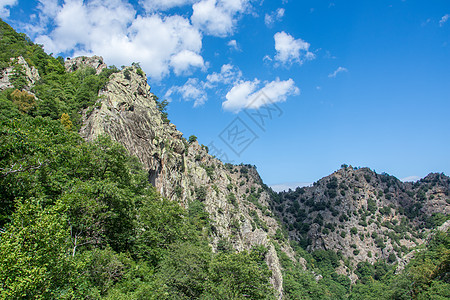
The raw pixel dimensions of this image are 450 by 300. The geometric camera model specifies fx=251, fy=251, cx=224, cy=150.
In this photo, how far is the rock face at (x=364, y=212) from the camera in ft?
362

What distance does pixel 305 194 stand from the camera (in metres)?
146

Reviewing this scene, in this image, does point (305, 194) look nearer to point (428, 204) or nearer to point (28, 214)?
point (428, 204)

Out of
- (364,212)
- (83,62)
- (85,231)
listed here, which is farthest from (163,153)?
(364,212)

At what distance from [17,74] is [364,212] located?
13616 cm

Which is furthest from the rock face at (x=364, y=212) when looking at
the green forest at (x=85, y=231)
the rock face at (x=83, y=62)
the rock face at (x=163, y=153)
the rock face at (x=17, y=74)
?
the rock face at (x=17, y=74)

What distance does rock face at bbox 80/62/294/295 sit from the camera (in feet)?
125

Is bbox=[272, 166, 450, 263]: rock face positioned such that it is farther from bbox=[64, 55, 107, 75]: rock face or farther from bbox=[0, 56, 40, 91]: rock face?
bbox=[0, 56, 40, 91]: rock face

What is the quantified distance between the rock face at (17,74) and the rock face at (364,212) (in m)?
117

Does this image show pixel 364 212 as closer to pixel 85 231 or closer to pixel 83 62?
pixel 83 62

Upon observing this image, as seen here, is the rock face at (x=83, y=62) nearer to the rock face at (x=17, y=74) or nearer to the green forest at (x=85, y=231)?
the rock face at (x=17, y=74)

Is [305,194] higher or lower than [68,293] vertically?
higher

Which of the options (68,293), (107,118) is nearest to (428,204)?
(107,118)

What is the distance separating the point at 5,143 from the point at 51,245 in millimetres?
6213

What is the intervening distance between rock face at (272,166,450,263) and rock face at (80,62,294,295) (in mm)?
59011
